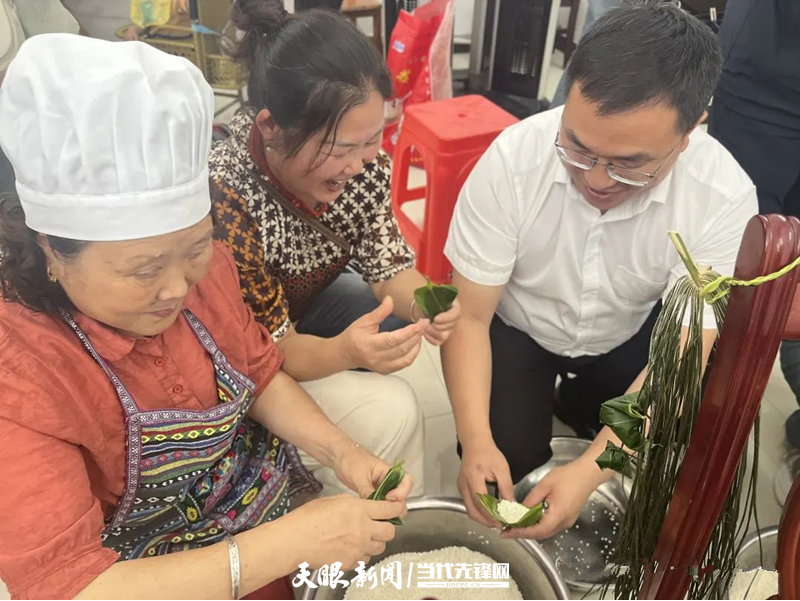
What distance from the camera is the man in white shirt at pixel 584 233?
100 centimetres

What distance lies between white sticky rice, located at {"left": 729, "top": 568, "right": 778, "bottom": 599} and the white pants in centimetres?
70

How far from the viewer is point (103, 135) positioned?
2.09ft

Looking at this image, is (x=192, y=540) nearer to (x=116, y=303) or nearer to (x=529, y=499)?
(x=116, y=303)

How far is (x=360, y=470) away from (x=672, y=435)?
557 mm

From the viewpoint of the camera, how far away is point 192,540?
103cm

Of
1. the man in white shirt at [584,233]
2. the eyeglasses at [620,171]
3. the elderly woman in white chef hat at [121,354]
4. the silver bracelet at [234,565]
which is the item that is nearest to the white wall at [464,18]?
the man in white shirt at [584,233]

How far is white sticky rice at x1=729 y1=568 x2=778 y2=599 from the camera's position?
2.36 ft

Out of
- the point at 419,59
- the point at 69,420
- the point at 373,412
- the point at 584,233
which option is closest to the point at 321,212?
the point at 373,412

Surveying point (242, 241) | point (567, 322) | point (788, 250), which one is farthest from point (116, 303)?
point (567, 322)

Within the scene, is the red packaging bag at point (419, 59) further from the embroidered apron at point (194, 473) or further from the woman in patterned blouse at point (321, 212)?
the embroidered apron at point (194, 473)

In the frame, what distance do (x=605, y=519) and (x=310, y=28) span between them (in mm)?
1199

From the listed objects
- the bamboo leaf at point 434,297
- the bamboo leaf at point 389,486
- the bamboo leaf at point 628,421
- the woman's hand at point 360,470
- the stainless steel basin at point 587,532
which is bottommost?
the stainless steel basin at point 587,532

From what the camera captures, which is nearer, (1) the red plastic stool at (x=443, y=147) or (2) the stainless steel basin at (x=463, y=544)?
(2) the stainless steel basin at (x=463, y=544)

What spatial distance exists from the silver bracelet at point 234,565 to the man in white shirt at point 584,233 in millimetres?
564
